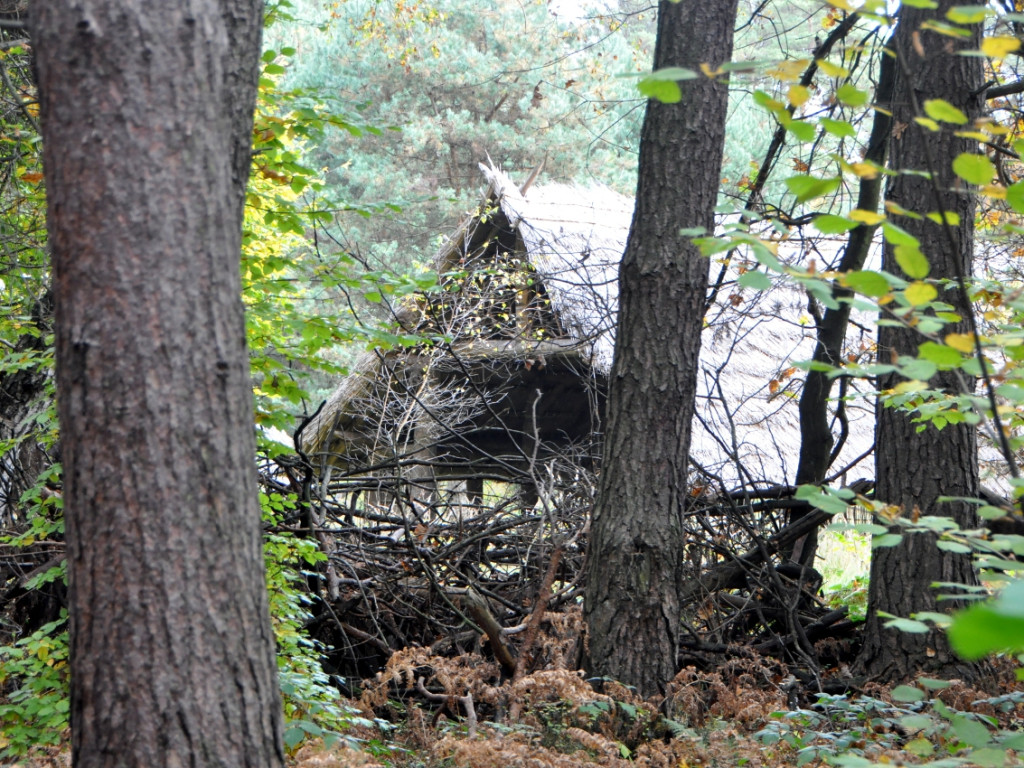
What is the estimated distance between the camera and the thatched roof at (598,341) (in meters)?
8.81

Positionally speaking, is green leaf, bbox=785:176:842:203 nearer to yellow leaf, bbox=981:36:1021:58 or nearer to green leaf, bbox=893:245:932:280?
green leaf, bbox=893:245:932:280

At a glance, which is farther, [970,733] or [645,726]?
[645,726]

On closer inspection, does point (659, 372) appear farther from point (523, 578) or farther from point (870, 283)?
point (870, 283)

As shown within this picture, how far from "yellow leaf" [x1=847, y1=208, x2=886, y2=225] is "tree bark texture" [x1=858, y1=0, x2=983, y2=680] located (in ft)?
9.27

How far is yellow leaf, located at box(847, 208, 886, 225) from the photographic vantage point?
180 centimetres

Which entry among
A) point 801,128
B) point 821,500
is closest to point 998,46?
point 801,128

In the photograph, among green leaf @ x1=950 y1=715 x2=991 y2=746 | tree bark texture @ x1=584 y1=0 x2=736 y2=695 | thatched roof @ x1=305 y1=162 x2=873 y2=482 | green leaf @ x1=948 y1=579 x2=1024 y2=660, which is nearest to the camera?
green leaf @ x1=948 y1=579 x2=1024 y2=660

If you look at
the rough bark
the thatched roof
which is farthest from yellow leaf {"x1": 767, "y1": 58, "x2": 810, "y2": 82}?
the thatched roof

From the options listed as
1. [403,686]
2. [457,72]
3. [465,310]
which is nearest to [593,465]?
[403,686]

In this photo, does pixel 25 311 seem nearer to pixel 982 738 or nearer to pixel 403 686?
pixel 403 686

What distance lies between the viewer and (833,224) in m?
1.79

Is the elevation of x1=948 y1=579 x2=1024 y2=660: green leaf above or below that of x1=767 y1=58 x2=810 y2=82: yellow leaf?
below

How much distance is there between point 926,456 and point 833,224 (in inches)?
132

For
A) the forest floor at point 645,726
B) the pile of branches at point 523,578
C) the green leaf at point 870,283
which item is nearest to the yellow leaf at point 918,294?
the green leaf at point 870,283
